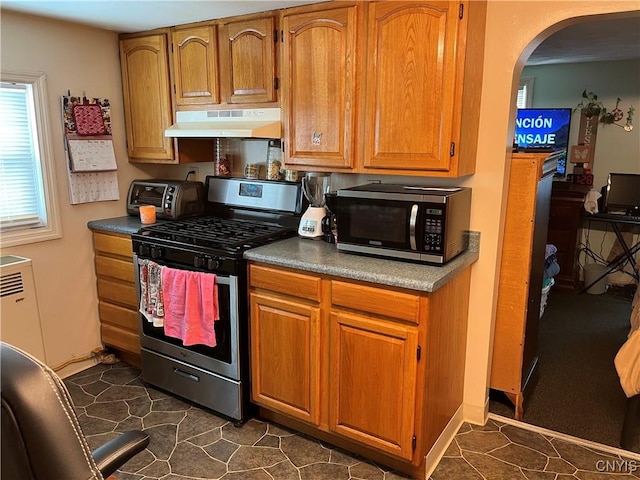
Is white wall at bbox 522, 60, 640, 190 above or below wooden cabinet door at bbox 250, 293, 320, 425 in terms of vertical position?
above

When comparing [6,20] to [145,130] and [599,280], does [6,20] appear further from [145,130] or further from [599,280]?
[599,280]

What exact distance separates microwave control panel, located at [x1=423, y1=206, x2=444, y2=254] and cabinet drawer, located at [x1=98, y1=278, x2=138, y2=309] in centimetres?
192

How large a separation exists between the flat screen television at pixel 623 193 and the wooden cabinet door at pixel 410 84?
3408 millimetres

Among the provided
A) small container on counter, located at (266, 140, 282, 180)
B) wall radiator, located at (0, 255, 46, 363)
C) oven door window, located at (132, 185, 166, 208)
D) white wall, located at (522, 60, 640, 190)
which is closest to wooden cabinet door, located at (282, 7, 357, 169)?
small container on counter, located at (266, 140, 282, 180)

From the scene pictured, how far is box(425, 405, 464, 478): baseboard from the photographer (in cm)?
229

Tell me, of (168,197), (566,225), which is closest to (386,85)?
(168,197)

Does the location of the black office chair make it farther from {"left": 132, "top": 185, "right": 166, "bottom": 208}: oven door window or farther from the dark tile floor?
{"left": 132, "top": 185, "right": 166, "bottom": 208}: oven door window

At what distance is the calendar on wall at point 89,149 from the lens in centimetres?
308

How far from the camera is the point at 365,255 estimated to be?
2.38 metres

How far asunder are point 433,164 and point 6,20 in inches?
98.6

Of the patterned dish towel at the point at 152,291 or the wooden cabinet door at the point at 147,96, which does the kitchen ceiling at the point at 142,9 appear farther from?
the patterned dish towel at the point at 152,291

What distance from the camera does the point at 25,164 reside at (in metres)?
2.94

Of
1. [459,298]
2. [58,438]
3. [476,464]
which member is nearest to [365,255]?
[459,298]

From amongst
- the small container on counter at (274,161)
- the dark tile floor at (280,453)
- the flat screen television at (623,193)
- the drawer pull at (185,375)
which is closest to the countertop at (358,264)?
the small container on counter at (274,161)
